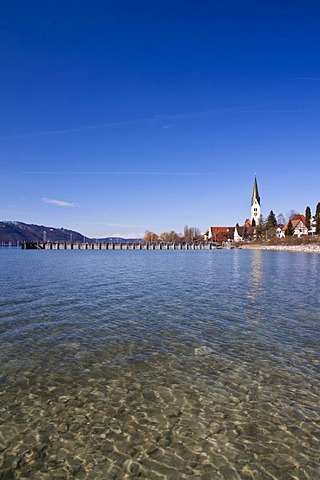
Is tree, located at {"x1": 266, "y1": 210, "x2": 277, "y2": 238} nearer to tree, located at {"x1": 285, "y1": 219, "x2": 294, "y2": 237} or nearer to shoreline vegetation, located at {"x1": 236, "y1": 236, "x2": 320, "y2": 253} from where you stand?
shoreline vegetation, located at {"x1": 236, "y1": 236, "x2": 320, "y2": 253}

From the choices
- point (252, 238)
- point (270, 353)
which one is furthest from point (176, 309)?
point (252, 238)

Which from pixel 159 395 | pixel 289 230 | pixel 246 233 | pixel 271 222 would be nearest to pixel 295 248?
pixel 289 230

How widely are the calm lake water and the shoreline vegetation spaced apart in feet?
347

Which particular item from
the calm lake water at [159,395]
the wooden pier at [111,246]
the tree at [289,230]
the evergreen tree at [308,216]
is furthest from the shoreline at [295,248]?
the calm lake water at [159,395]

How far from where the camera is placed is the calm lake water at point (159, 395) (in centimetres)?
594

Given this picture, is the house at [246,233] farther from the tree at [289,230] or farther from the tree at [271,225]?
the tree at [289,230]

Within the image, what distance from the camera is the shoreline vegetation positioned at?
115 meters

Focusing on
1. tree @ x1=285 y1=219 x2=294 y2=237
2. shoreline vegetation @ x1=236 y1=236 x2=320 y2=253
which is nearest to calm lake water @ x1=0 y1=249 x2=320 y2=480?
shoreline vegetation @ x1=236 y1=236 x2=320 y2=253

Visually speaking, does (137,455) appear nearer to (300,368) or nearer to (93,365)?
(93,365)

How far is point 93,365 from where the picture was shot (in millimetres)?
10352

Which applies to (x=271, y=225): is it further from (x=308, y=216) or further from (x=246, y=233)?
(x=246, y=233)

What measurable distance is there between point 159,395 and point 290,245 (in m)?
133

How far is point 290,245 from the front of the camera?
13075cm

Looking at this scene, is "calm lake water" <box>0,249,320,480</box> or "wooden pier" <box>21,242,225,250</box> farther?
"wooden pier" <box>21,242,225,250</box>
